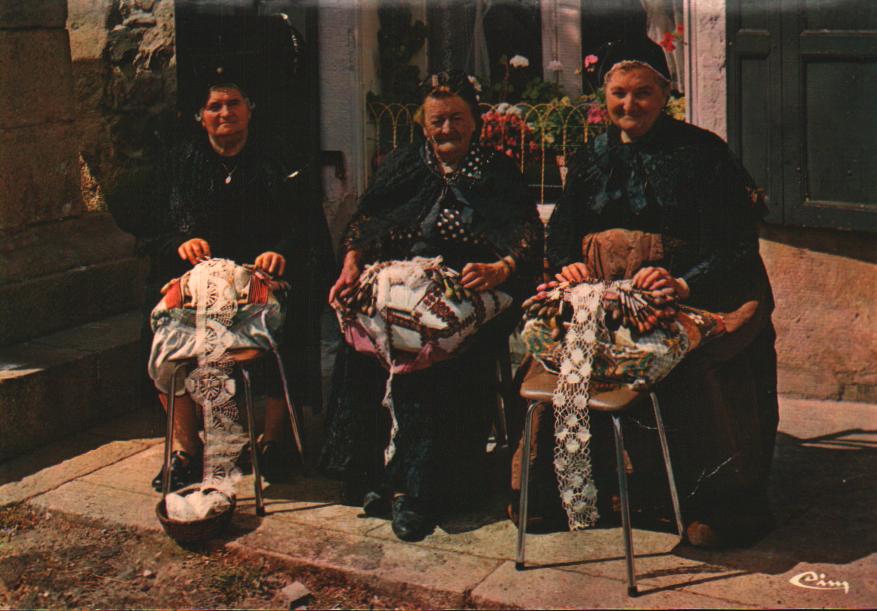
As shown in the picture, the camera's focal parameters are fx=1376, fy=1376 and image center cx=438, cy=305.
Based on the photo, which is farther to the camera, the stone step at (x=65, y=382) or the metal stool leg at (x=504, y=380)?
the stone step at (x=65, y=382)

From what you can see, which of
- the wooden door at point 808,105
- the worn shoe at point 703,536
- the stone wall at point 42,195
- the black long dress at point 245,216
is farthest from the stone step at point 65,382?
the wooden door at point 808,105

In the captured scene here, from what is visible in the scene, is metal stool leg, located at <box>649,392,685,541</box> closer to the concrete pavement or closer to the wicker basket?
the concrete pavement

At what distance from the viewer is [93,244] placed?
720 cm

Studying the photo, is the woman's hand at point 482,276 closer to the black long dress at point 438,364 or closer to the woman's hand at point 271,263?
the black long dress at point 438,364

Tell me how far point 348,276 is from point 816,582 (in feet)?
6.66

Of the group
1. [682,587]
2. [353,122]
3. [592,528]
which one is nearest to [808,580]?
[682,587]

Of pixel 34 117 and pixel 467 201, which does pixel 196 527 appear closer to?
pixel 467 201

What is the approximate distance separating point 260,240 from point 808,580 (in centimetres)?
263

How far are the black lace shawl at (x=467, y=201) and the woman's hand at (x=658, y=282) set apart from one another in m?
0.61

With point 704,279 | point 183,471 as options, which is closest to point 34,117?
point 183,471

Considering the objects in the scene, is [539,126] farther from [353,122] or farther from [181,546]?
[181,546]

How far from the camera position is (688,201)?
4930 millimetres

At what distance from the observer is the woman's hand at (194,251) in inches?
217

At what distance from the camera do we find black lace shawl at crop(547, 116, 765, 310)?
4.91m
